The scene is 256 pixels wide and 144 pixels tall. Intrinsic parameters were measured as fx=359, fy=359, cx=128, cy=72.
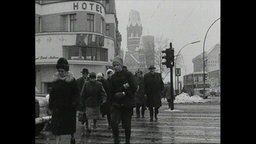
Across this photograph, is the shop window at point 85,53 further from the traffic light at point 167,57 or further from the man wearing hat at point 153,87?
the man wearing hat at point 153,87

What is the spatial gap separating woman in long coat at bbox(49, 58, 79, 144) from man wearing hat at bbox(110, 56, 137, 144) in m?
1.01

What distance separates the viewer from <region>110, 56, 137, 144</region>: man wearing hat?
6781 mm

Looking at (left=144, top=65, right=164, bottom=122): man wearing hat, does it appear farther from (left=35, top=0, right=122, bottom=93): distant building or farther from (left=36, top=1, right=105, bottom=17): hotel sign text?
(left=36, top=1, right=105, bottom=17): hotel sign text

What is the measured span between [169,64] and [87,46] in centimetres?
1290

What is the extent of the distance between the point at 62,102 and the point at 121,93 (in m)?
1.27

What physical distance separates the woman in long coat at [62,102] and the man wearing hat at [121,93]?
1.01 meters

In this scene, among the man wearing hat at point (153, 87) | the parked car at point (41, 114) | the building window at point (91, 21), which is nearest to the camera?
the parked car at point (41, 114)

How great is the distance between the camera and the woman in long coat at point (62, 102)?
5.91 meters

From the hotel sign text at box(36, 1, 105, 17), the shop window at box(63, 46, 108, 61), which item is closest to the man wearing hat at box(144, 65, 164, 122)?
the shop window at box(63, 46, 108, 61)

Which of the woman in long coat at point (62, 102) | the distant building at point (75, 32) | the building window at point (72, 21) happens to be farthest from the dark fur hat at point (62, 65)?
the building window at point (72, 21)

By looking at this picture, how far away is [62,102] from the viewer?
5.94m
